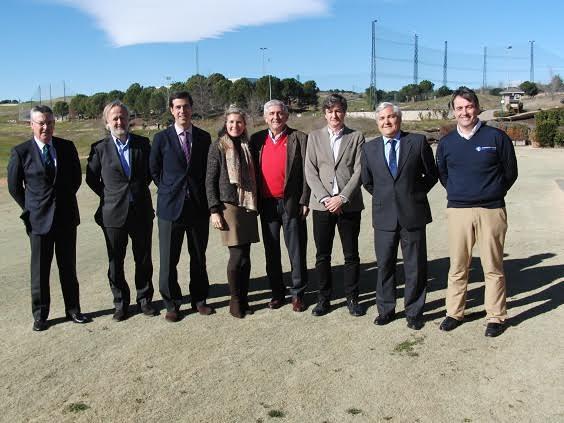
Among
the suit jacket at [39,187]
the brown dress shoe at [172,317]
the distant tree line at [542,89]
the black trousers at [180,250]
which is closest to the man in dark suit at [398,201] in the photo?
the black trousers at [180,250]

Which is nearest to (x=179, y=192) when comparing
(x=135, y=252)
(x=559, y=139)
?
(x=135, y=252)

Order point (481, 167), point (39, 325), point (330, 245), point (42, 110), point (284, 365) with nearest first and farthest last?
point (284, 365)
point (481, 167)
point (42, 110)
point (39, 325)
point (330, 245)

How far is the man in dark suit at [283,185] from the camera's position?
5371mm

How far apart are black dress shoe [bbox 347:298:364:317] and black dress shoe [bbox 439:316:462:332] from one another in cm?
76

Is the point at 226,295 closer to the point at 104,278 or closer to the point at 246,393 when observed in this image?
the point at 104,278

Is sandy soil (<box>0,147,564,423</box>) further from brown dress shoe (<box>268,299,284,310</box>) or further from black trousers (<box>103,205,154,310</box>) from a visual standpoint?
black trousers (<box>103,205,154,310</box>)

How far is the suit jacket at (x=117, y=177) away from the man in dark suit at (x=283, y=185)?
1.03 meters

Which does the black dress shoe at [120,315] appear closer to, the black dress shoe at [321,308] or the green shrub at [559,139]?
the black dress shoe at [321,308]

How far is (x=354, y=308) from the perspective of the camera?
5.43 m

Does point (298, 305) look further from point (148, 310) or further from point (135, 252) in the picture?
point (135, 252)

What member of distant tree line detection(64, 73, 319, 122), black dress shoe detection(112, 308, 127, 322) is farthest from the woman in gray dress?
distant tree line detection(64, 73, 319, 122)

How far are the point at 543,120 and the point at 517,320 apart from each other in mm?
28726

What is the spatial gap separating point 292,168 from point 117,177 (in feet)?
5.18

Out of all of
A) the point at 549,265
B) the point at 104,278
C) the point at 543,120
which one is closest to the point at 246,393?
the point at 104,278
